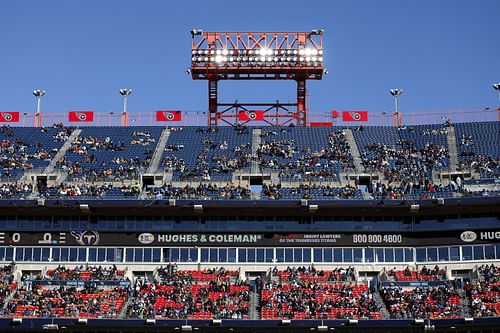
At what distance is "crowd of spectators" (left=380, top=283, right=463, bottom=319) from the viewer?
61625 mm

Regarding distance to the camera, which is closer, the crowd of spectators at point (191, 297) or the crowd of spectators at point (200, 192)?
the crowd of spectators at point (191, 297)

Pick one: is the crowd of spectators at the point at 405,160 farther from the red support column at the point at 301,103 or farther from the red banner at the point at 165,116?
the red banner at the point at 165,116

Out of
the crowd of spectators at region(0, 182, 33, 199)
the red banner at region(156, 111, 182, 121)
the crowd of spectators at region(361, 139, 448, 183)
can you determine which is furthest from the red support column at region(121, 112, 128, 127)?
the crowd of spectators at region(361, 139, 448, 183)

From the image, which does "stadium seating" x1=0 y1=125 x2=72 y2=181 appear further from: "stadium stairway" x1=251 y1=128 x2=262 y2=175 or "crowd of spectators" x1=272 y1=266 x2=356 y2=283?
"crowd of spectators" x1=272 y1=266 x2=356 y2=283

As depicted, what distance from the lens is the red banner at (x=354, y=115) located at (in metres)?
88.4

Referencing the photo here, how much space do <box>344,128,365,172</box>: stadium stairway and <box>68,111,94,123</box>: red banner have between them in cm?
2731

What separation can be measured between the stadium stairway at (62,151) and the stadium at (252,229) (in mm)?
281

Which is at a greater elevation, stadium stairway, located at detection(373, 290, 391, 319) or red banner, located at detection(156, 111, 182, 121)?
red banner, located at detection(156, 111, 182, 121)

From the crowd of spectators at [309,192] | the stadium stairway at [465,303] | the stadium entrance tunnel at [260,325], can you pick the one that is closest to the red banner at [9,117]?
the crowd of spectators at [309,192]

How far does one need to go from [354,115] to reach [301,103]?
6.16 m

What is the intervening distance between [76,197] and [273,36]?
30278mm

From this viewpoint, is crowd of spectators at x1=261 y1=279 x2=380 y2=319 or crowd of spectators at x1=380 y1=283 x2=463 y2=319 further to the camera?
crowd of spectators at x1=261 y1=279 x2=380 y2=319

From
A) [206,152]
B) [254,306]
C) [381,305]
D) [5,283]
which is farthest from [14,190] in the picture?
[381,305]

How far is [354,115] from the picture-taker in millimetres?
88438
